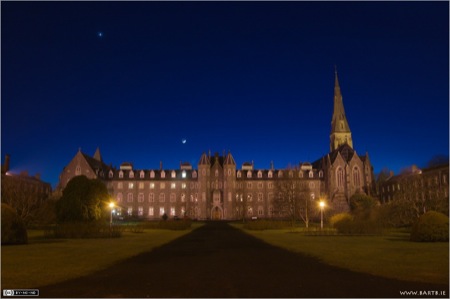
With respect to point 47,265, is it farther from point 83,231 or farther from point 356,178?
point 356,178

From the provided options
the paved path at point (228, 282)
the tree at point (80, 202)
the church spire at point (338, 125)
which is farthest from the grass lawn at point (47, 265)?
the church spire at point (338, 125)

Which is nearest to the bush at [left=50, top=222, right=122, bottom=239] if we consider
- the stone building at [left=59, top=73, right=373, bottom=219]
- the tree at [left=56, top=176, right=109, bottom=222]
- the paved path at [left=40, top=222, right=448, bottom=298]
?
the tree at [left=56, top=176, right=109, bottom=222]

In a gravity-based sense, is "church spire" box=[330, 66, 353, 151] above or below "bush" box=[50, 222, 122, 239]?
above

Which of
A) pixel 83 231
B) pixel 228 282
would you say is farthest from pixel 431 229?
pixel 83 231

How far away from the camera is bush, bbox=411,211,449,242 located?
29984 mm

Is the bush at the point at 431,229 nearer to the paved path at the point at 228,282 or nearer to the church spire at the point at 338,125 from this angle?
the paved path at the point at 228,282

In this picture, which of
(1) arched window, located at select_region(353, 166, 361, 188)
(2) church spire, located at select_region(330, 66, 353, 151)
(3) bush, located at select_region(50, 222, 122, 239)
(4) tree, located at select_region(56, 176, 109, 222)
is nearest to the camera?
(3) bush, located at select_region(50, 222, 122, 239)

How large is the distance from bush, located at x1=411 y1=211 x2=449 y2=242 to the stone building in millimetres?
80474

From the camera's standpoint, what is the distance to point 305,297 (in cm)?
1133

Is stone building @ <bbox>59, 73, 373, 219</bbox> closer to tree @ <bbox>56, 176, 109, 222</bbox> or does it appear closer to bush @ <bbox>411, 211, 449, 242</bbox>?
tree @ <bbox>56, 176, 109, 222</bbox>

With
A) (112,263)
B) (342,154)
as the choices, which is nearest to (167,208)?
(342,154)

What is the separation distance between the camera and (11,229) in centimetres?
2791

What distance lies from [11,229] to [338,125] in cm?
12197

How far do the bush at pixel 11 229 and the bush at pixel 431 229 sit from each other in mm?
28638
